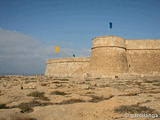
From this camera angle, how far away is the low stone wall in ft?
96.8

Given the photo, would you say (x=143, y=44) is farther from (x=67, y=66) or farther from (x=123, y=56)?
(x=67, y=66)

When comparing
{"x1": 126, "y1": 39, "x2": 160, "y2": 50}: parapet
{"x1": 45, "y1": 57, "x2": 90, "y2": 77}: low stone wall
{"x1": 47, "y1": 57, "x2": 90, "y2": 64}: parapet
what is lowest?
{"x1": 45, "y1": 57, "x2": 90, "y2": 77}: low stone wall

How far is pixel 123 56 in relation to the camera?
2455cm

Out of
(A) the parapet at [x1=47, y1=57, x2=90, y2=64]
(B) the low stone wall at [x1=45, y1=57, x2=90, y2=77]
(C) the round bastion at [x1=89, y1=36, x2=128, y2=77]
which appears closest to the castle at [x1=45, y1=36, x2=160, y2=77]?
(C) the round bastion at [x1=89, y1=36, x2=128, y2=77]

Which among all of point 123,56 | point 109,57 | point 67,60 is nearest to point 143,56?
point 123,56

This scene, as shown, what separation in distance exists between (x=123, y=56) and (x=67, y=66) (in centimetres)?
1162

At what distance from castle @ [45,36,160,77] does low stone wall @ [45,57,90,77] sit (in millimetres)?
4280

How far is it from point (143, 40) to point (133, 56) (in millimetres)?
3042

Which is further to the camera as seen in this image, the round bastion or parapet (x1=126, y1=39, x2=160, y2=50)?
parapet (x1=126, y1=39, x2=160, y2=50)

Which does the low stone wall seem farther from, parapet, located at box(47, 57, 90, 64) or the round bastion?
the round bastion

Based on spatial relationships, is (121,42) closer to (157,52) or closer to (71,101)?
(157,52)

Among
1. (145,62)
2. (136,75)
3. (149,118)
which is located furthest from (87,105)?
(145,62)

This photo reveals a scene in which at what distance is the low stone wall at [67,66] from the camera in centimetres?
2950

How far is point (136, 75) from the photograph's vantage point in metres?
23.8
